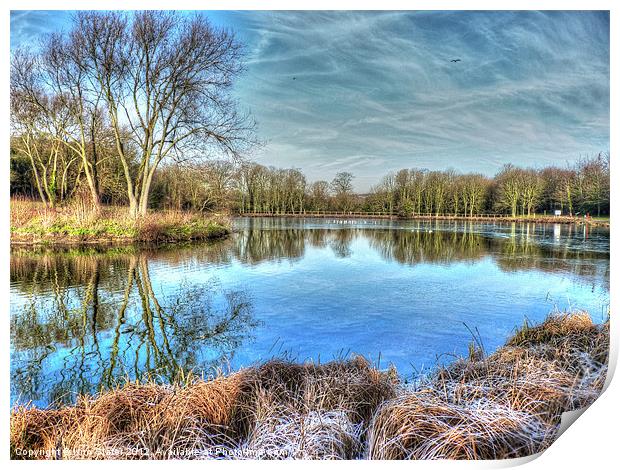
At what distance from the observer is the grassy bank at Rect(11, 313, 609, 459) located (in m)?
2.30

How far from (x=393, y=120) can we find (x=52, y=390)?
6.06 meters

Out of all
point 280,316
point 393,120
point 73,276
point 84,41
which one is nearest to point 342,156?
point 393,120

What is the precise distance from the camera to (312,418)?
2428 mm

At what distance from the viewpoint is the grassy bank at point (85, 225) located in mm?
4969

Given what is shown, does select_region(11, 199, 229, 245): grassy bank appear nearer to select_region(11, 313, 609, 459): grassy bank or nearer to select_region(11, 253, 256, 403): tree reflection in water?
select_region(11, 253, 256, 403): tree reflection in water

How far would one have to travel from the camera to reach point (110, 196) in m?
6.31

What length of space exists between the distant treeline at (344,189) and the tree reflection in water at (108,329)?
1.34 meters

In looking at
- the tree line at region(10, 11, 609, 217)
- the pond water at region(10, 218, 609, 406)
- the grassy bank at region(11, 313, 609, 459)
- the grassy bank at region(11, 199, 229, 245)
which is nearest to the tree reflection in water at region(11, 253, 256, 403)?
the pond water at region(10, 218, 609, 406)

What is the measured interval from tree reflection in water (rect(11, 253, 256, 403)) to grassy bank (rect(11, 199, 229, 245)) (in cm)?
→ 52

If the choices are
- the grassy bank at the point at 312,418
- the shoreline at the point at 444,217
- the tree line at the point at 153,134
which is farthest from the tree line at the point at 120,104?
the grassy bank at the point at 312,418

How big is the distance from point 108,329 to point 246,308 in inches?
62.9

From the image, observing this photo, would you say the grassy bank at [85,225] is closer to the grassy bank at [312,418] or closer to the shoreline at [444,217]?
the shoreline at [444,217]
